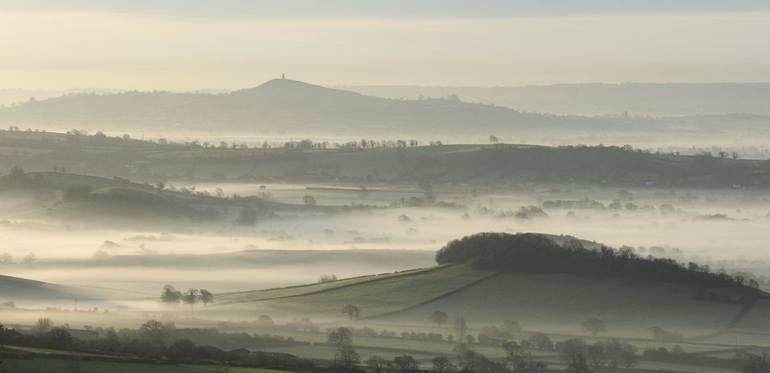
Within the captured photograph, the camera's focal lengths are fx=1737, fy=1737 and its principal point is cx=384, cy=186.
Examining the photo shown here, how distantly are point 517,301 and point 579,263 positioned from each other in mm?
8920

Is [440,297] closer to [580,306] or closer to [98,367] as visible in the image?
[580,306]

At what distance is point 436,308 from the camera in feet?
355

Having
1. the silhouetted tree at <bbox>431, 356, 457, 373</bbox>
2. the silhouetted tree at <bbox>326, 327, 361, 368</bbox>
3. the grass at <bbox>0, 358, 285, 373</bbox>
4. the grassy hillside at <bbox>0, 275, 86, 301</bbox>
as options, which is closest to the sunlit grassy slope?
A: the silhouetted tree at <bbox>326, 327, 361, 368</bbox>

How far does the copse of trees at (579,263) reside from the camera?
115688 millimetres

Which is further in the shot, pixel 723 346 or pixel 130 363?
pixel 723 346

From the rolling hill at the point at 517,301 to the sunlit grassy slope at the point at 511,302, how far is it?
59 mm

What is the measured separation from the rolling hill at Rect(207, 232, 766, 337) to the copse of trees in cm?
60

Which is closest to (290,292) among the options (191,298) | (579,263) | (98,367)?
(191,298)

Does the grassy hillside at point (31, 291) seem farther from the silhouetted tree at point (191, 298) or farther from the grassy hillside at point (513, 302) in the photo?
the grassy hillside at point (513, 302)

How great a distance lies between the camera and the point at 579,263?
117750 millimetres

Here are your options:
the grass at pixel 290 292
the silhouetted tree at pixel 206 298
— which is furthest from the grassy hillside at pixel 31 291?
the grass at pixel 290 292

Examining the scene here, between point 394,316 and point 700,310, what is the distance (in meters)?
18.9

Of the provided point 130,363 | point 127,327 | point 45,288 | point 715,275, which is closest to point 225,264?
point 45,288

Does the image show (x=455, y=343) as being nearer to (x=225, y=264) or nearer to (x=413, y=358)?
(x=413, y=358)
